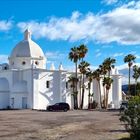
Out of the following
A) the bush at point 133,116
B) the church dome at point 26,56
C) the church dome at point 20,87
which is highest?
the church dome at point 26,56

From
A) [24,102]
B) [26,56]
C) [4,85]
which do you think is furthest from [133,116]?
[26,56]

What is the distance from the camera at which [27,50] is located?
75.6 metres

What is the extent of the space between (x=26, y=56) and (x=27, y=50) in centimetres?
126

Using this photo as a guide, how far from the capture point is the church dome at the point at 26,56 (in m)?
75.1

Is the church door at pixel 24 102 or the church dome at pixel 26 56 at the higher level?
the church dome at pixel 26 56

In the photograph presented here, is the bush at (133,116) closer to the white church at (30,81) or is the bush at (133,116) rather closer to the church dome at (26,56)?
the white church at (30,81)

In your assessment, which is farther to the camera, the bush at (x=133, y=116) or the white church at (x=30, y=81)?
the white church at (x=30, y=81)

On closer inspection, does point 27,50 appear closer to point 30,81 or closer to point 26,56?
point 26,56

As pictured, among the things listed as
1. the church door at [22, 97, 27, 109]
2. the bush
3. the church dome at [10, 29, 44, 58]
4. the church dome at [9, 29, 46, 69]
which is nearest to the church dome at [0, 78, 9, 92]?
the church door at [22, 97, 27, 109]

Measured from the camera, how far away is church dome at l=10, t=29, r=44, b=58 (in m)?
75.5

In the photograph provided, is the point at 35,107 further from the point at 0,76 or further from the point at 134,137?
the point at 134,137

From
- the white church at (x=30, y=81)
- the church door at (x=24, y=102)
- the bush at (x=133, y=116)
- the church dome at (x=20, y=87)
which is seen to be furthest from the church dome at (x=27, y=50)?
the bush at (x=133, y=116)

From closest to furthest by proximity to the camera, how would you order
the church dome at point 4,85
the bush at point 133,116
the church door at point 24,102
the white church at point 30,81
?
1. the bush at point 133,116
2. the church door at point 24,102
3. the white church at point 30,81
4. the church dome at point 4,85

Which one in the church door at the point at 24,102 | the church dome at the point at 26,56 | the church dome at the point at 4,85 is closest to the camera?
the church door at the point at 24,102
